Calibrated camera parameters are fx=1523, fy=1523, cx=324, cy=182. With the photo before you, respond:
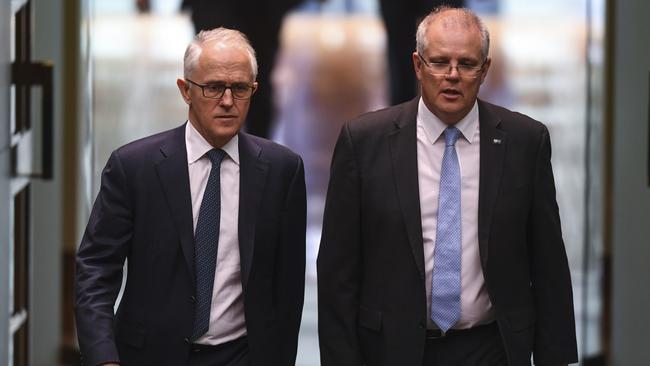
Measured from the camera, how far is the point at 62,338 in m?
8.55

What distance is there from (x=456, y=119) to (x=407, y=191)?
0.26 m

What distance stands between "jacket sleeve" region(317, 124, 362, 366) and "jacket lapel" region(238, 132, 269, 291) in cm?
22

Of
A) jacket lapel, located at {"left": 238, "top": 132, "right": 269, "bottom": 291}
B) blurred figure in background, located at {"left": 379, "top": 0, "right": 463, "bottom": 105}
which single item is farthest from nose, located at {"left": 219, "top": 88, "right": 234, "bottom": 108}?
blurred figure in background, located at {"left": 379, "top": 0, "right": 463, "bottom": 105}

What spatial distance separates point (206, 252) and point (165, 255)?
123 millimetres

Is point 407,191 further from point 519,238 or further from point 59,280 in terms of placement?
point 59,280

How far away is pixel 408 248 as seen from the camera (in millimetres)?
4340

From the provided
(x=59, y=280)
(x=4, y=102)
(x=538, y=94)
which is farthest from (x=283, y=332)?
(x=538, y=94)

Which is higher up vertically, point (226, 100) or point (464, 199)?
point (226, 100)

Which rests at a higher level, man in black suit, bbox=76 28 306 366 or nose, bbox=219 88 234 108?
nose, bbox=219 88 234 108

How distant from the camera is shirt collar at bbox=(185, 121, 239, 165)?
4383 millimetres

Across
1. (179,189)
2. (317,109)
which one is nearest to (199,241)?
(179,189)

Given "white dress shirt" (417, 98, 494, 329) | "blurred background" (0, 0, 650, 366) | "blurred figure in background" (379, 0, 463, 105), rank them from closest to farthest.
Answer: "white dress shirt" (417, 98, 494, 329), "blurred background" (0, 0, 650, 366), "blurred figure in background" (379, 0, 463, 105)

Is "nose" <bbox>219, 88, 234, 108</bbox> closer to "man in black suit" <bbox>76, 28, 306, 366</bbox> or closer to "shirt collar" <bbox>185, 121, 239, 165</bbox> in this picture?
"man in black suit" <bbox>76, 28, 306, 366</bbox>

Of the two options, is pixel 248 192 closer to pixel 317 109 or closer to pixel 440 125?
pixel 440 125
